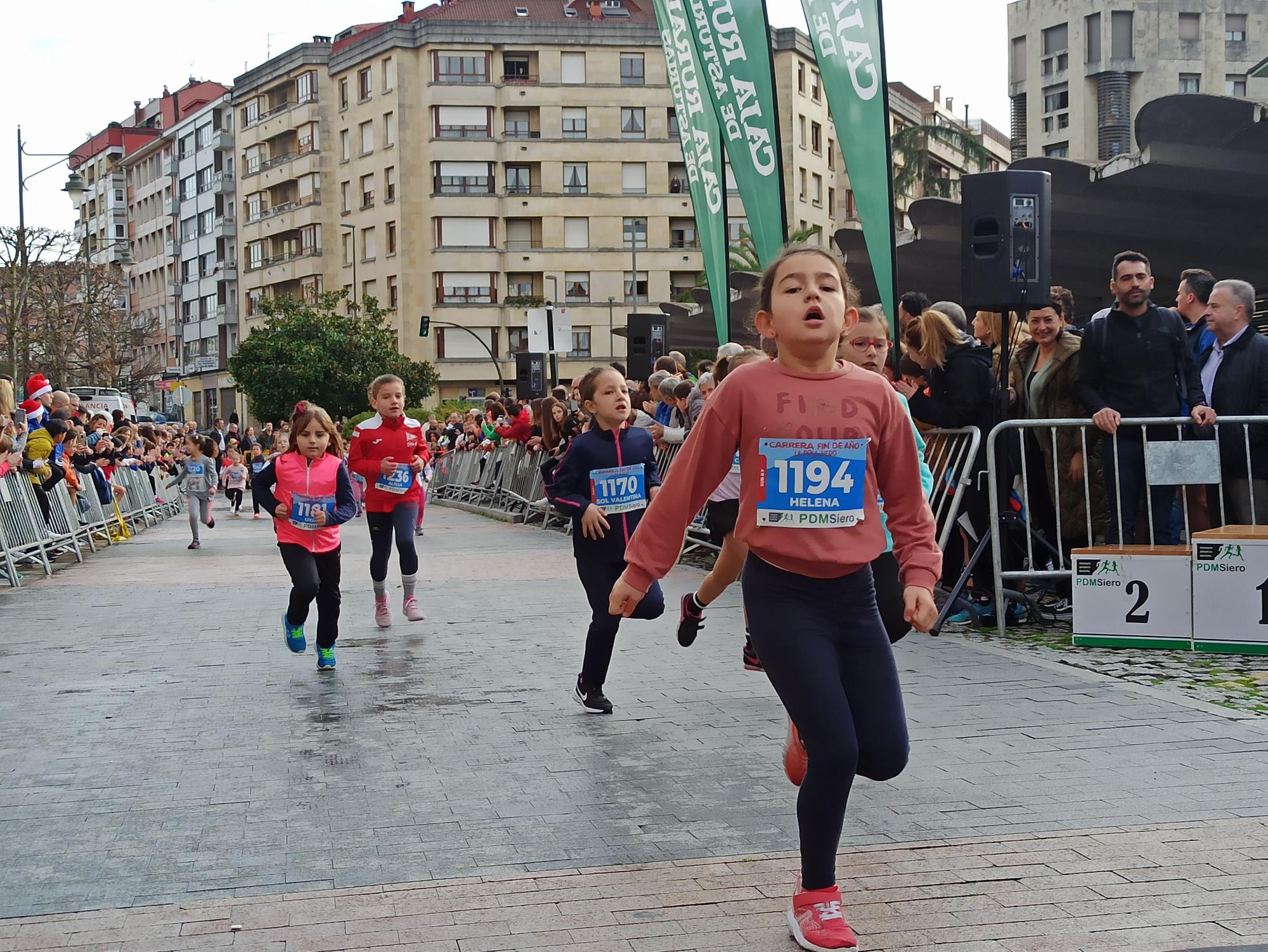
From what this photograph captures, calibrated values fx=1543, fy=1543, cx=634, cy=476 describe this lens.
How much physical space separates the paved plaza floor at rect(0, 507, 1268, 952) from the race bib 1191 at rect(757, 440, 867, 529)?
1066 mm

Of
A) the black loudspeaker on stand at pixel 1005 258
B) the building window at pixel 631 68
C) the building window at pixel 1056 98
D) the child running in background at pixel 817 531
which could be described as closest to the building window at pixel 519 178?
the building window at pixel 631 68

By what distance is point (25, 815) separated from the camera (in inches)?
214

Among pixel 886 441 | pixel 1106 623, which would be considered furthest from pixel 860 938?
pixel 1106 623

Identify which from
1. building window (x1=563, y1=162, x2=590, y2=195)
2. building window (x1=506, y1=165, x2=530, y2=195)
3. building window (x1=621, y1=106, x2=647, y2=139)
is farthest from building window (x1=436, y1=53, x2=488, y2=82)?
building window (x1=621, y1=106, x2=647, y2=139)

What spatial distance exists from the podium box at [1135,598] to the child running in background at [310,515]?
4.25 meters

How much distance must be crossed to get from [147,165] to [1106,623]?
387 feet

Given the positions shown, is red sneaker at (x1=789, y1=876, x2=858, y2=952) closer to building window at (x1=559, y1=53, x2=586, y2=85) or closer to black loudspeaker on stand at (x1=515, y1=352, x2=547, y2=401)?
black loudspeaker on stand at (x1=515, y1=352, x2=547, y2=401)

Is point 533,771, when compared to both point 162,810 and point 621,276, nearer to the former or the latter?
point 162,810

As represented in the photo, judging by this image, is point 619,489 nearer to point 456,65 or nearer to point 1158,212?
point 1158,212

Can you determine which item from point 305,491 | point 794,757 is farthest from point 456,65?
point 794,757

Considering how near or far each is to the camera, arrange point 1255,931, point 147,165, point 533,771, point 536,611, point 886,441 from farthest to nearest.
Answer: point 147,165 < point 536,611 < point 533,771 < point 886,441 < point 1255,931

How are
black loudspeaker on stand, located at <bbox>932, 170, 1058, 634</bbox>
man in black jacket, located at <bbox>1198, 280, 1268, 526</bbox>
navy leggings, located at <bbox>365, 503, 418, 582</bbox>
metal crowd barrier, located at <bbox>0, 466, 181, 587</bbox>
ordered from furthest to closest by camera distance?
metal crowd barrier, located at <bbox>0, 466, 181, 587</bbox>, navy leggings, located at <bbox>365, 503, 418, 582</bbox>, black loudspeaker on stand, located at <bbox>932, 170, 1058, 634</bbox>, man in black jacket, located at <bbox>1198, 280, 1268, 526</bbox>

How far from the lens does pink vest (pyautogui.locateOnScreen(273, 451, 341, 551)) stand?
883 centimetres

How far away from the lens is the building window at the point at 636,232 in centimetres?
7944
